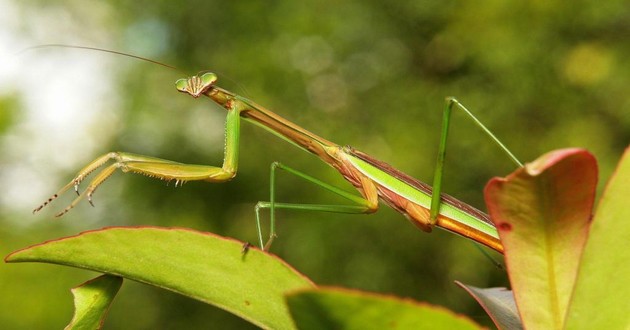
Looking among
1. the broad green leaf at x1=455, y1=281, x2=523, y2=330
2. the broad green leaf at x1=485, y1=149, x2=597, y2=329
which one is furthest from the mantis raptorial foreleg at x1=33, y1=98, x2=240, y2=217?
the broad green leaf at x1=485, y1=149, x2=597, y2=329

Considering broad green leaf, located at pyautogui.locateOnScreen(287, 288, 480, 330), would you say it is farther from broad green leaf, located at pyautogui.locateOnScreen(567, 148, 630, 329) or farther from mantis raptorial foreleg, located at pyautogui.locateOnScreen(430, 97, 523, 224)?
mantis raptorial foreleg, located at pyautogui.locateOnScreen(430, 97, 523, 224)

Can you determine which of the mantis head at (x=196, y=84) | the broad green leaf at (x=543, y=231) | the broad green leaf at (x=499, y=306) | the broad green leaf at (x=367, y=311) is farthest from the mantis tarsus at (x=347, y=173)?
the broad green leaf at (x=367, y=311)

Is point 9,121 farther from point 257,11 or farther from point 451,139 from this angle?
point 451,139

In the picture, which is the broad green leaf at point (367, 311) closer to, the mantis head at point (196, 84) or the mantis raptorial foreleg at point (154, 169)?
the mantis raptorial foreleg at point (154, 169)

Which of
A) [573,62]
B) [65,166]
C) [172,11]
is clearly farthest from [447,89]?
[65,166]

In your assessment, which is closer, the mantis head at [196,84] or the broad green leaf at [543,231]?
the broad green leaf at [543,231]

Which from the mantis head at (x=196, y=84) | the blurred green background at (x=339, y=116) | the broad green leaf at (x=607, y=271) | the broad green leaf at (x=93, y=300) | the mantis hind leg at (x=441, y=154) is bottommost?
the broad green leaf at (x=93, y=300)
